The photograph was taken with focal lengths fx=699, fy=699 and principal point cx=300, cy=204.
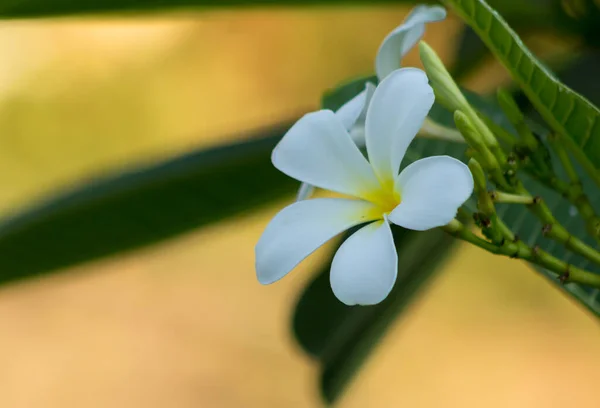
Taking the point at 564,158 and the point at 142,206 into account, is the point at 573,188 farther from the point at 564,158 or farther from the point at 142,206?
the point at 142,206

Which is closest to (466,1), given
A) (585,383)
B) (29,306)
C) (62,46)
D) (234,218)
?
(234,218)

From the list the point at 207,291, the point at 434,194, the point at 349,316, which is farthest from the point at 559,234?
the point at 207,291

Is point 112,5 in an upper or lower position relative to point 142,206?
upper

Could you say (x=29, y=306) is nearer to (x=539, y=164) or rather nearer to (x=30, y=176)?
(x=30, y=176)

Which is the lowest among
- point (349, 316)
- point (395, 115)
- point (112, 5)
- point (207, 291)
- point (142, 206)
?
point (207, 291)

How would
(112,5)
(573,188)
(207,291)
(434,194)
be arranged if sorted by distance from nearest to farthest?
(434,194)
(573,188)
(112,5)
(207,291)

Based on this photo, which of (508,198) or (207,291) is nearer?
(508,198)
